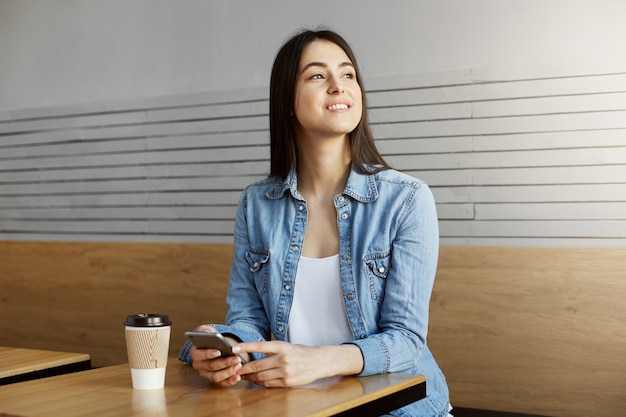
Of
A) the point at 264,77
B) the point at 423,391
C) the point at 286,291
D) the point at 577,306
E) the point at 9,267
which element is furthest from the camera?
the point at 9,267

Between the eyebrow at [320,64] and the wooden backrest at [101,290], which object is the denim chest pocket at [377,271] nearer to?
the eyebrow at [320,64]

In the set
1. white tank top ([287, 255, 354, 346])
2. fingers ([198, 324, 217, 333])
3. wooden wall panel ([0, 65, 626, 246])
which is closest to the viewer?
fingers ([198, 324, 217, 333])

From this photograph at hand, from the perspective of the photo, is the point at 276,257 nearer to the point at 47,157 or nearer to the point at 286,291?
the point at 286,291

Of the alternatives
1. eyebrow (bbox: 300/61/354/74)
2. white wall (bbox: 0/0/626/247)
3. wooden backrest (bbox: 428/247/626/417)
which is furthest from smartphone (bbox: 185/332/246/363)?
white wall (bbox: 0/0/626/247)

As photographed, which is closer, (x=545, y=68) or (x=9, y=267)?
(x=545, y=68)

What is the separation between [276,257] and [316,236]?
0.38ft

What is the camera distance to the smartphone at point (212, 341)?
154cm

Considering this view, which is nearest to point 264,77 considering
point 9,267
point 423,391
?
point 9,267

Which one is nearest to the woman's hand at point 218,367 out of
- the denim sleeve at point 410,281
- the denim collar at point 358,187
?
the denim sleeve at point 410,281

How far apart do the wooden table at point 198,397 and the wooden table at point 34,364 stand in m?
0.23

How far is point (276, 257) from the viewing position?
204cm

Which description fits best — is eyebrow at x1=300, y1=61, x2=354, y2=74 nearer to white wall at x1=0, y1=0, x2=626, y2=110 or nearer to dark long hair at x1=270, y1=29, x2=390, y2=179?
dark long hair at x1=270, y1=29, x2=390, y2=179

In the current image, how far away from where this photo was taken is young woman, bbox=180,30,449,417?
1.92 metres

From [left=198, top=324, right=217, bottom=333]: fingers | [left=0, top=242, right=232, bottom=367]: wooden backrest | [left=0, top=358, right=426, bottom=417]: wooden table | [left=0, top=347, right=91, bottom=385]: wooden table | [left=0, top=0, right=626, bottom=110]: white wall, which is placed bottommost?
[left=0, top=242, right=232, bottom=367]: wooden backrest
